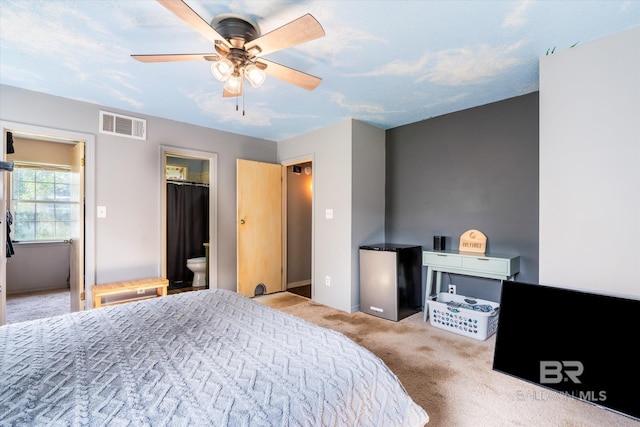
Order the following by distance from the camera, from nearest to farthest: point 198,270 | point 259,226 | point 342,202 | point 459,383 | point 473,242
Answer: point 459,383 → point 473,242 → point 342,202 → point 259,226 → point 198,270

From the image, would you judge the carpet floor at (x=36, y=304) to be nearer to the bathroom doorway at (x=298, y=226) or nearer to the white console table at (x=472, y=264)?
the bathroom doorway at (x=298, y=226)

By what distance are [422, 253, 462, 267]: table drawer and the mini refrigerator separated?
0.79ft

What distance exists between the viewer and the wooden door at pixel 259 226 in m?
4.10

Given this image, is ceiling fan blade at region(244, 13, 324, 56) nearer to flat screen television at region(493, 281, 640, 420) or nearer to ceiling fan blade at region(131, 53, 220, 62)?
ceiling fan blade at region(131, 53, 220, 62)

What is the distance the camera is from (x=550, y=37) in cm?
195

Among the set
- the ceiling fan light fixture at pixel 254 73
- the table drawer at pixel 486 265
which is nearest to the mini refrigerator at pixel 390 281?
the table drawer at pixel 486 265

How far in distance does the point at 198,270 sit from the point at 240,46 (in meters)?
3.81

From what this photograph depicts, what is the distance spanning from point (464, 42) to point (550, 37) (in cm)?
54

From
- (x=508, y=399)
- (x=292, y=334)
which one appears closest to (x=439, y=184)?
(x=508, y=399)

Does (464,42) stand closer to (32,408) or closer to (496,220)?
(496,220)

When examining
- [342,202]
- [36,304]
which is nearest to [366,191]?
[342,202]

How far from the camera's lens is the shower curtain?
496 cm

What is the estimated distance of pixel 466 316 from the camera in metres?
2.89

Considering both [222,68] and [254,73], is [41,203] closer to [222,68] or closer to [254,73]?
[222,68]
